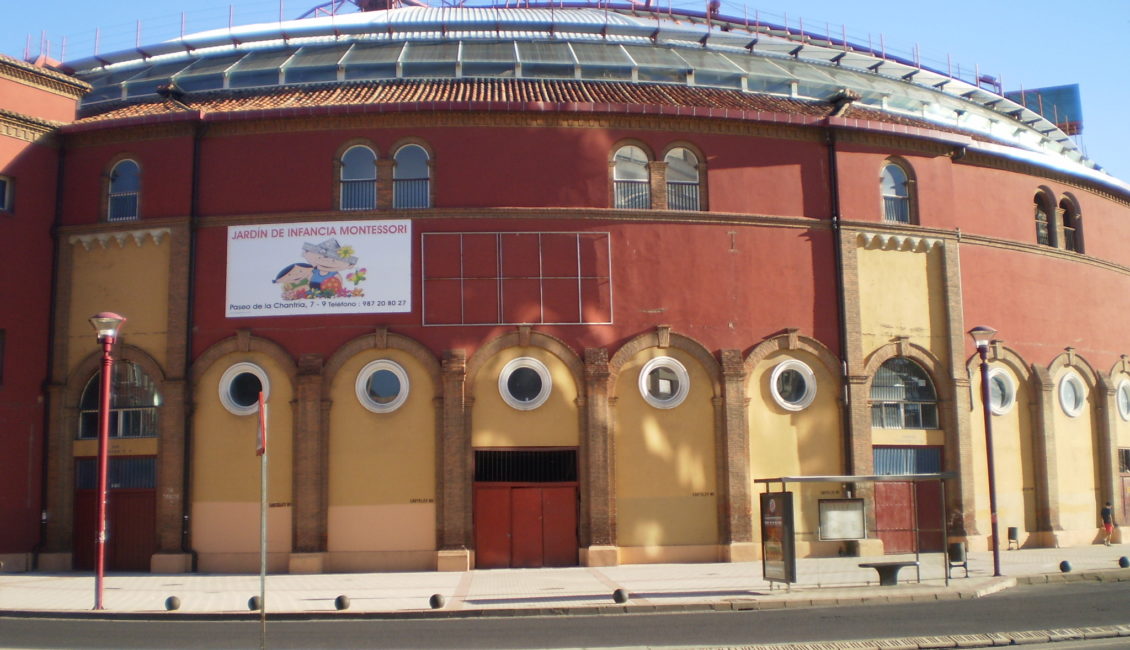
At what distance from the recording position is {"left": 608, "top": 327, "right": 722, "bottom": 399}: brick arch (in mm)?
28688

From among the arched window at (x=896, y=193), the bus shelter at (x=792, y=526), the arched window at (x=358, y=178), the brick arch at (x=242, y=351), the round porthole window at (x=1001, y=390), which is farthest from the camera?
the round porthole window at (x=1001, y=390)

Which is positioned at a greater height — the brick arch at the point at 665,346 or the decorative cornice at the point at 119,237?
the decorative cornice at the point at 119,237

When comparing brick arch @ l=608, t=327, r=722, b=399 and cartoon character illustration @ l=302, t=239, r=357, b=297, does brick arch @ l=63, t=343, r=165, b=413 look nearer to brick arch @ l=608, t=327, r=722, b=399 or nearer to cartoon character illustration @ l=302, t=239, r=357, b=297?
cartoon character illustration @ l=302, t=239, r=357, b=297

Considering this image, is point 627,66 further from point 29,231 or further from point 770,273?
point 29,231

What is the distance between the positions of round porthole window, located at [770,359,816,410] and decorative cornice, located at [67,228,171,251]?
1581 cm

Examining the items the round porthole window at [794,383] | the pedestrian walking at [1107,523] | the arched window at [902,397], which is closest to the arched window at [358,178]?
the round porthole window at [794,383]

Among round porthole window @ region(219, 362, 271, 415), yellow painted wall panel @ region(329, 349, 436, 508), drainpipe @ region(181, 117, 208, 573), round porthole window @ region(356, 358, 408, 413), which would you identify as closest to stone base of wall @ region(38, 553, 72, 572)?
drainpipe @ region(181, 117, 208, 573)

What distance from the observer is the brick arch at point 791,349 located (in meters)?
29.5

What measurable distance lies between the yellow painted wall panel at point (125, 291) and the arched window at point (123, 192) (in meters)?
0.83

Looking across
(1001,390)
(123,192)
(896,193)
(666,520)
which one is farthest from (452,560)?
(1001,390)

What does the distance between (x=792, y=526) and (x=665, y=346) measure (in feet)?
25.5

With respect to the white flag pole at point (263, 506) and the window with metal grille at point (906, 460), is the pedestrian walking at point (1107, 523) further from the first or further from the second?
the white flag pole at point (263, 506)

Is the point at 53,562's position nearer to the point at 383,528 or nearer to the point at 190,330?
the point at 190,330

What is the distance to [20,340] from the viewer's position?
29125 mm
